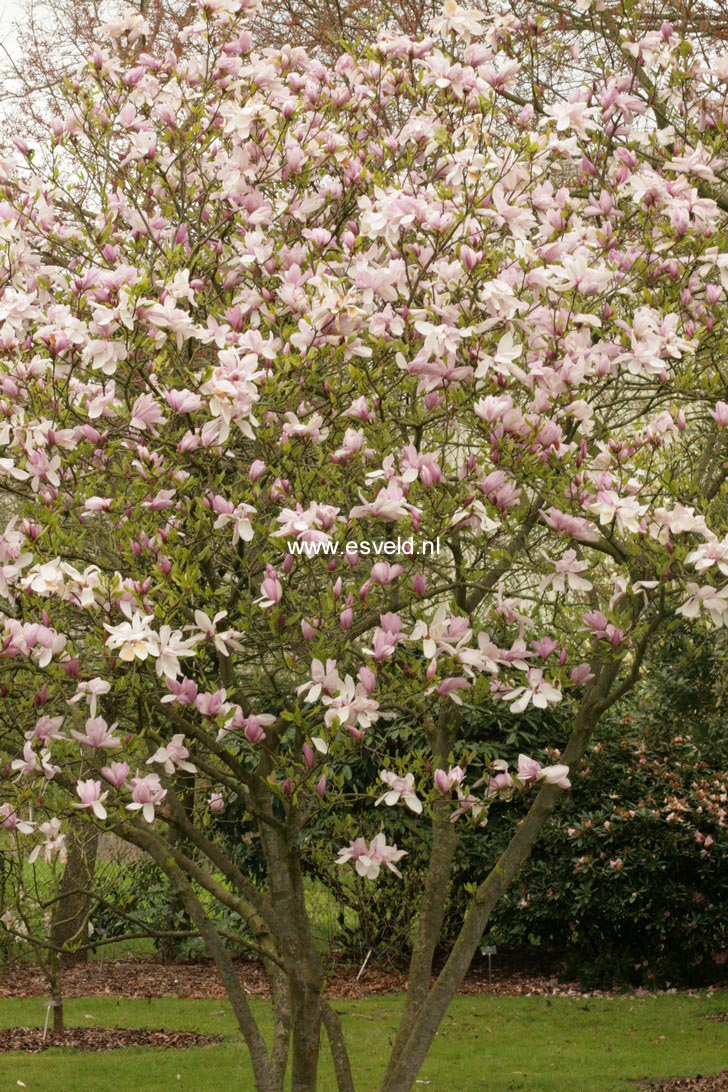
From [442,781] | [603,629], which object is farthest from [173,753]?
[603,629]

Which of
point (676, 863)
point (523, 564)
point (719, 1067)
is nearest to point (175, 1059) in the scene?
point (719, 1067)

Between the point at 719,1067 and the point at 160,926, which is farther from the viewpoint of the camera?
the point at 160,926

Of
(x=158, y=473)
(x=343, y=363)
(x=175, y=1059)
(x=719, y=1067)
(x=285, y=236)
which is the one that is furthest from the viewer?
(x=175, y=1059)

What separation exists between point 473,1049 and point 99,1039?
2616mm

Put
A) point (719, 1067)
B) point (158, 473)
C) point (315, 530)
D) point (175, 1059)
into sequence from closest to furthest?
point (315, 530) → point (158, 473) → point (719, 1067) → point (175, 1059)

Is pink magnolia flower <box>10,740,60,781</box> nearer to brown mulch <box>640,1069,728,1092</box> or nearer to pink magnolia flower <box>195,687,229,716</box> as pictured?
pink magnolia flower <box>195,687,229,716</box>

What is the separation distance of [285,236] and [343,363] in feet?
2.88

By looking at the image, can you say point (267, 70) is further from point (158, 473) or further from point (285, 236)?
point (158, 473)

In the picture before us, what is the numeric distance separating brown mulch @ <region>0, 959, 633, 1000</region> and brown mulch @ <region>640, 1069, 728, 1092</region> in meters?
2.75

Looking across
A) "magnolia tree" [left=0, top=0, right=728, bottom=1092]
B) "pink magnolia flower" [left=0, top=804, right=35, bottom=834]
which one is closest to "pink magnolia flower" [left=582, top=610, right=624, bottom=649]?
"magnolia tree" [left=0, top=0, right=728, bottom=1092]

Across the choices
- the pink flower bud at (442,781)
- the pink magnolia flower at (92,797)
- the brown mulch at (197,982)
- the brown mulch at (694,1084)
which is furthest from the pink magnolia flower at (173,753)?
the brown mulch at (197,982)

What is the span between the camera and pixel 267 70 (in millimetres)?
4516

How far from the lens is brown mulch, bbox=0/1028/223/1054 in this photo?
26.9 feet

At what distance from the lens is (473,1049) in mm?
7758
